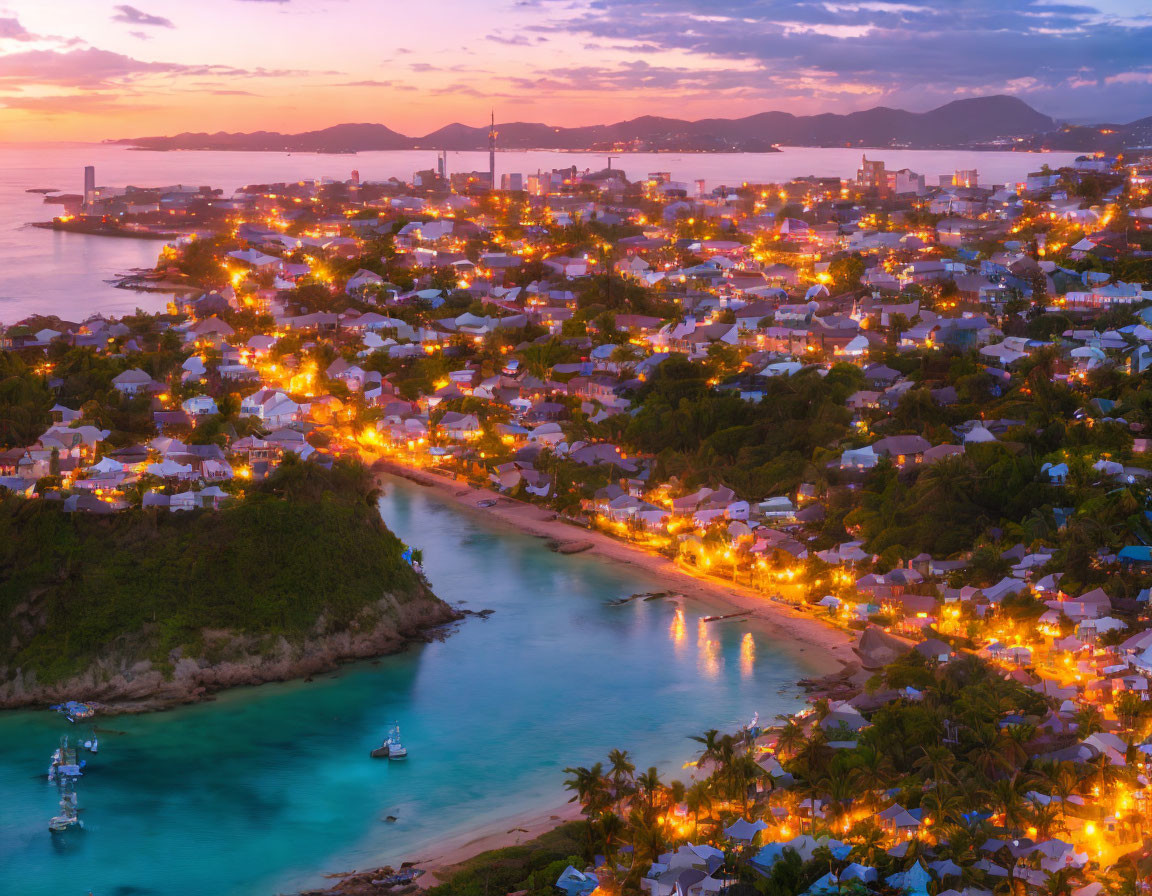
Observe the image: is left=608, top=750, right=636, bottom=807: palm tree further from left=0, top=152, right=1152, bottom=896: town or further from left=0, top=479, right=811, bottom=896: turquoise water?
left=0, top=479, right=811, bottom=896: turquoise water

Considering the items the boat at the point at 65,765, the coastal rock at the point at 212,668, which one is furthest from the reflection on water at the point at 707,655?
the boat at the point at 65,765

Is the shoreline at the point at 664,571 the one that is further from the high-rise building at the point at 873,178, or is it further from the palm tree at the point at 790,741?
the high-rise building at the point at 873,178

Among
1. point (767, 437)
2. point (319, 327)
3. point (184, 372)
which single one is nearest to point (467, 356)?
point (319, 327)

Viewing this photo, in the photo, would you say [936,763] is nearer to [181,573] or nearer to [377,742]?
[377,742]

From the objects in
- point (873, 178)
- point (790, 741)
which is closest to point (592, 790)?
point (790, 741)

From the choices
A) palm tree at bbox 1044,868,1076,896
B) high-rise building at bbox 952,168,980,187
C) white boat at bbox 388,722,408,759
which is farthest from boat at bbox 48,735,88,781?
high-rise building at bbox 952,168,980,187
